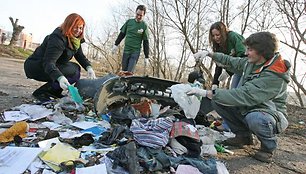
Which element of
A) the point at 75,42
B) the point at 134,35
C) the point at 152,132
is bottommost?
the point at 152,132

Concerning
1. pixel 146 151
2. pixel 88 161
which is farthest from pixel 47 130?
pixel 146 151

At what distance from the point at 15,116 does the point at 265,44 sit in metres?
2.48

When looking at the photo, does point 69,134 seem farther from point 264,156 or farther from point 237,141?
point 264,156

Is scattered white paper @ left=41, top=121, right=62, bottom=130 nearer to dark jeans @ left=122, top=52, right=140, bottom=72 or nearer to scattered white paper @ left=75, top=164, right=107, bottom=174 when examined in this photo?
scattered white paper @ left=75, top=164, right=107, bottom=174

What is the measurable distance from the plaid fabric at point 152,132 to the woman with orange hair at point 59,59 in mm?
1060

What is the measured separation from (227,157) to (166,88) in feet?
3.89

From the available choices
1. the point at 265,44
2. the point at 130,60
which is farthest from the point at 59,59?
the point at 265,44

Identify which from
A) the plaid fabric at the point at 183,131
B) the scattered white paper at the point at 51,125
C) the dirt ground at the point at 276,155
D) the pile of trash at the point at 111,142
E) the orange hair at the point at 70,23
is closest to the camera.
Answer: the pile of trash at the point at 111,142

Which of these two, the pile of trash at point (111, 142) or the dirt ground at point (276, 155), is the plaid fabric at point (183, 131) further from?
the dirt ground at point (276, 155)

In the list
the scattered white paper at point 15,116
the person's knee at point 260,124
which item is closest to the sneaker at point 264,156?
the person's knee at point 260,124

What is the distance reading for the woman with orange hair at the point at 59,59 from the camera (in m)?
3.07

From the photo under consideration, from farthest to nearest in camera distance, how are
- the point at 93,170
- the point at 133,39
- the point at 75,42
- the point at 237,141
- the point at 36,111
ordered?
1. the point at 133,39
2. the point at 75,42
3. the point at 36,111
4. the point at 237,141
5. the point at 93,170

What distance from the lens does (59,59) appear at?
3424mm

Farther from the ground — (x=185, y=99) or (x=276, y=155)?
(x=185, y=99)
